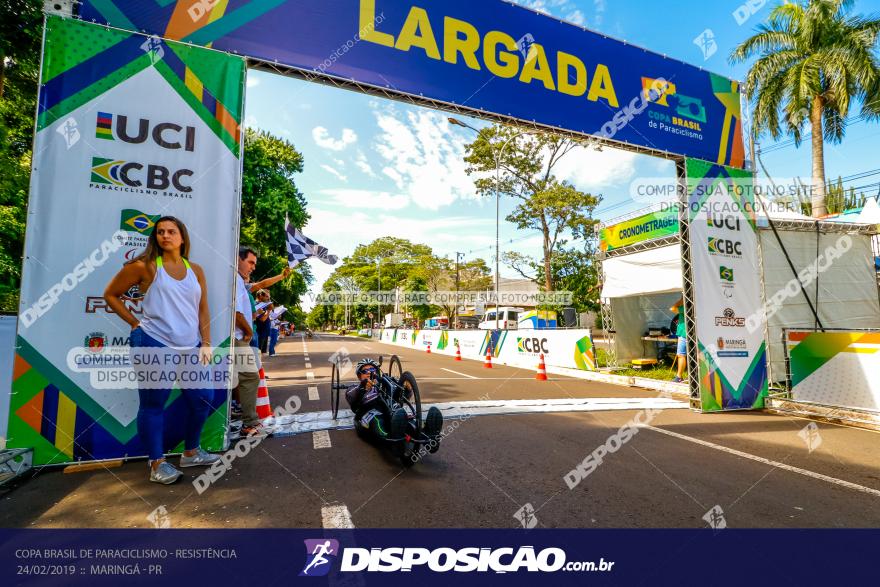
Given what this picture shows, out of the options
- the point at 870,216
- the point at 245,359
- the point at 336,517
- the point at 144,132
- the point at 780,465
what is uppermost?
the point at 870,216

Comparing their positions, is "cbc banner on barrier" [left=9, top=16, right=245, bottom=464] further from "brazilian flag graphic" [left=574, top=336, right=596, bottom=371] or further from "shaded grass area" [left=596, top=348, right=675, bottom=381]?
"brazilian flag graphic" [left=574, top=336, right=596, bottom=371]

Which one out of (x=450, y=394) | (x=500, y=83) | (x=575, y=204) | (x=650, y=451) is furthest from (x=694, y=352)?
(x=575, y=204)

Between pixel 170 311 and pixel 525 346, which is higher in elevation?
pixel 170 311

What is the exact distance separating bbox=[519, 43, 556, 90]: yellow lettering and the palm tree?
16.9 m

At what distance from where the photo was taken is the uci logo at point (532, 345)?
13.6 metres

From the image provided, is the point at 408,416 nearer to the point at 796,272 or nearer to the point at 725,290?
the point at 725,290

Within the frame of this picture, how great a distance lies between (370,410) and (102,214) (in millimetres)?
3220

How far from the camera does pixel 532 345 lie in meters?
14.1

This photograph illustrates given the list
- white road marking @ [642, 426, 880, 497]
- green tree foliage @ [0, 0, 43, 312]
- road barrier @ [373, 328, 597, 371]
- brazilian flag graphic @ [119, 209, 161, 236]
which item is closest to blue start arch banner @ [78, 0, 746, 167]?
brazilian flag graphic @ [119, 209, 161, 236]

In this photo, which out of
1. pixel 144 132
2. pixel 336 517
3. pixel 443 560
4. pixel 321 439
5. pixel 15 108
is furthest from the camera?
pixel 15 108

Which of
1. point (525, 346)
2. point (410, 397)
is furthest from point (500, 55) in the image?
point (525, 346)

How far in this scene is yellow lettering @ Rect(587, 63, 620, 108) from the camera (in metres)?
6.78

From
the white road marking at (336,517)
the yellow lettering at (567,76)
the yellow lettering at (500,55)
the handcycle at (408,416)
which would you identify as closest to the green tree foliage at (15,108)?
the handcycle at (408,416)

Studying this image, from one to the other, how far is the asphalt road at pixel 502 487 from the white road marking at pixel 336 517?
0.05 feet
